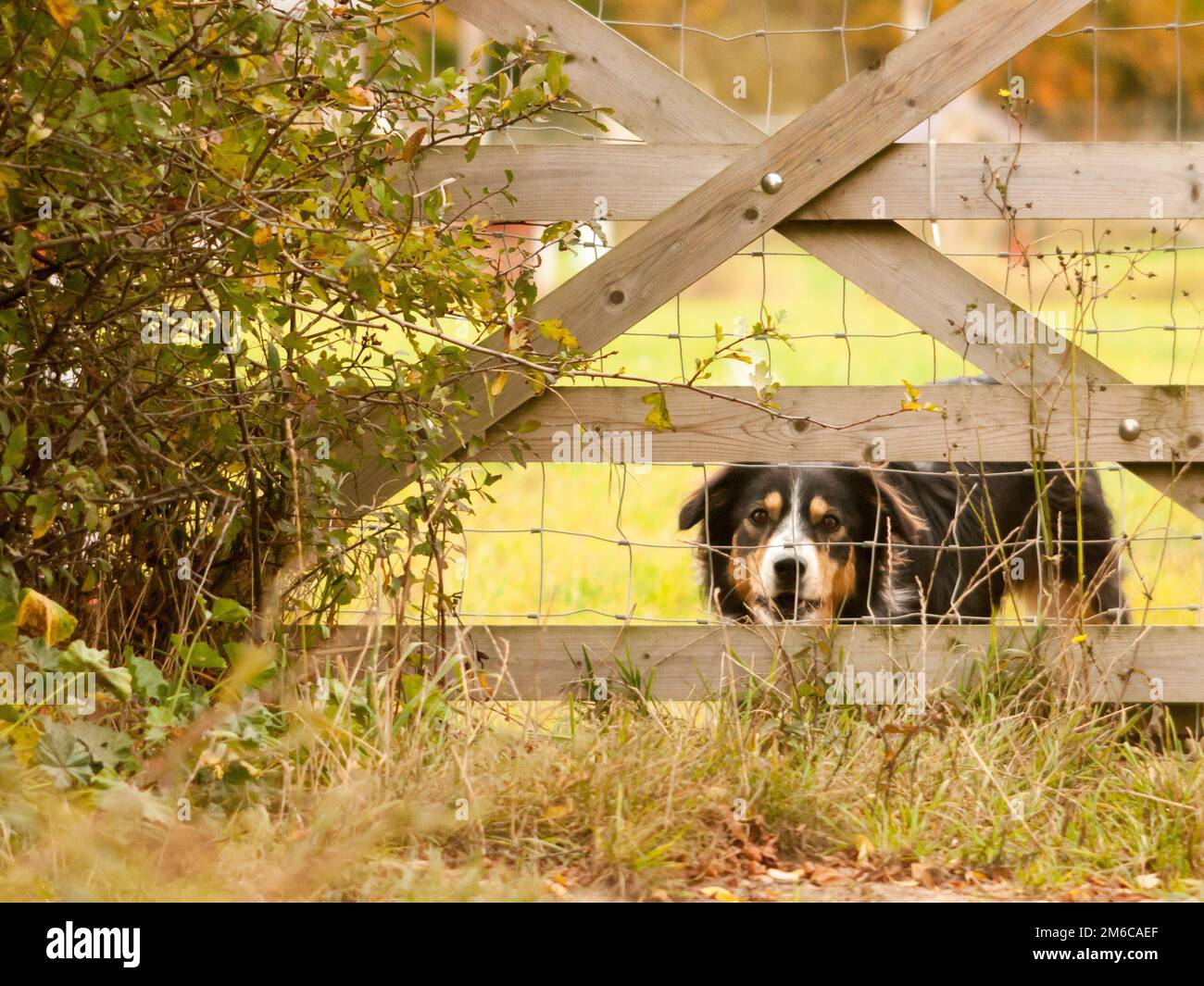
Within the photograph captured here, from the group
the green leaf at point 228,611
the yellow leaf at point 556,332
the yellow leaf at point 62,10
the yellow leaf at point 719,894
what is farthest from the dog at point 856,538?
the yellow leaf at point 62,10

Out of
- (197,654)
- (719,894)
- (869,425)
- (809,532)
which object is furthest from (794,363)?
(719,894)

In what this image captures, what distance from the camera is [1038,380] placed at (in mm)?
3566

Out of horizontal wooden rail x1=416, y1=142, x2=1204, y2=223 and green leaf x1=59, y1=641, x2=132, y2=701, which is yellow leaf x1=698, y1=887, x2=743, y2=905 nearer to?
green leaf x1=59, y1=641, x2=132, y2=701

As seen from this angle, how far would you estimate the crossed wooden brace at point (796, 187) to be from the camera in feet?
11.1

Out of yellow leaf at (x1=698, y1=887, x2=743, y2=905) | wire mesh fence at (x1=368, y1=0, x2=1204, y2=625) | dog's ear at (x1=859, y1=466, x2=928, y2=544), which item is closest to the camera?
yellow leaf at (x1=698, y1=887, x2=743, y2=905)

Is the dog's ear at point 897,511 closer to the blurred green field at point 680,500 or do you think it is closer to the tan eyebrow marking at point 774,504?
the tan eyebrow marking at point 774,504

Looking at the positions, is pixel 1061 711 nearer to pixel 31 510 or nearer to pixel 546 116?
pixel 546 116

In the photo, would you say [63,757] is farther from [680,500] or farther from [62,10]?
[680,500]

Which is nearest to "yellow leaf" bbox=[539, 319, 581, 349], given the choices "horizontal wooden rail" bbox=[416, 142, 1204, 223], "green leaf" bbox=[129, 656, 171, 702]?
"horizontal wooden rail" bbox=[416, 142, 1204, 223]

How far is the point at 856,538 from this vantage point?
448 centimetres

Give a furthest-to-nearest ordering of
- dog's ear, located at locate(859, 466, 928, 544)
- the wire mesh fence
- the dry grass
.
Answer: dog's ear, located at locate(859, 466, 928, 544) → the wire mesh fence → the dry grass

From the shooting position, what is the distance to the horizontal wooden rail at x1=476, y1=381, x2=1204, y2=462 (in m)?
3.52

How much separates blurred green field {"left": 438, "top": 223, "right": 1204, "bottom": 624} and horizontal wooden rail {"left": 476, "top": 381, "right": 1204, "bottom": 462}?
0.10 metres

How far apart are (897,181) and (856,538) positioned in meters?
1.43
